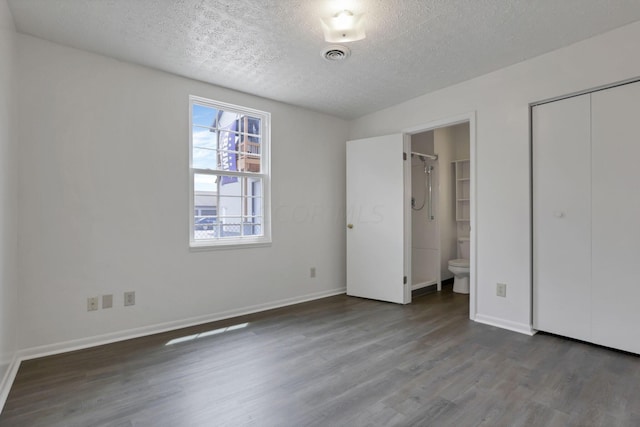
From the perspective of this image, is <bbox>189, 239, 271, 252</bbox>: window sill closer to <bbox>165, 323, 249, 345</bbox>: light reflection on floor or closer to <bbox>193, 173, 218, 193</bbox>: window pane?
<bbox>193, 173, 218, 193</bbox>: window pane

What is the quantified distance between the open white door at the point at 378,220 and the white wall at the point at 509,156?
870 millimetres

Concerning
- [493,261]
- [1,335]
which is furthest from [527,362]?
[1,335]

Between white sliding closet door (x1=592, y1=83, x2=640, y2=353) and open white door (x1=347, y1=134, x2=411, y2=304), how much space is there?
5.86 feet

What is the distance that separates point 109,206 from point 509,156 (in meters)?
3.59

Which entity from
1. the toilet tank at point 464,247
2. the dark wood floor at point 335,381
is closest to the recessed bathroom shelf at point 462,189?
the toilet tank at point 464,247

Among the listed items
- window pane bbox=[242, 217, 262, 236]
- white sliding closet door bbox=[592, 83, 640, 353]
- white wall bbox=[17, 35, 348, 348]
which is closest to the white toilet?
white sliding closet door bbox=[592, 83, 640, 353]

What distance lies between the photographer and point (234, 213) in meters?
3.63

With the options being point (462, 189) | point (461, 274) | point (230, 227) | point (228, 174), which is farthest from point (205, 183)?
point (462, 189)

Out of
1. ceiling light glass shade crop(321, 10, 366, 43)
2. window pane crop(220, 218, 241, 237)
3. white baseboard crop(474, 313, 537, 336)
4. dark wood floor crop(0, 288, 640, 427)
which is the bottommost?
dark wood floor crop(0, 288, 640, 427)

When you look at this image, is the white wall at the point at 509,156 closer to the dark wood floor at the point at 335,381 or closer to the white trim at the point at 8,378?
the dark wood floor at the point at 335,381

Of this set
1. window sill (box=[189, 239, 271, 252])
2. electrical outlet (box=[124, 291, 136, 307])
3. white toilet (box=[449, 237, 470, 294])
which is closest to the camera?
electrical outlet (box=[124, 291, 136, 307])

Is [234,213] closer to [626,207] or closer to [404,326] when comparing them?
[404,326]

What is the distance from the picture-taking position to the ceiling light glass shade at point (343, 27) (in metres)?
2.18

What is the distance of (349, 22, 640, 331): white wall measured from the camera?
8.85 ft
